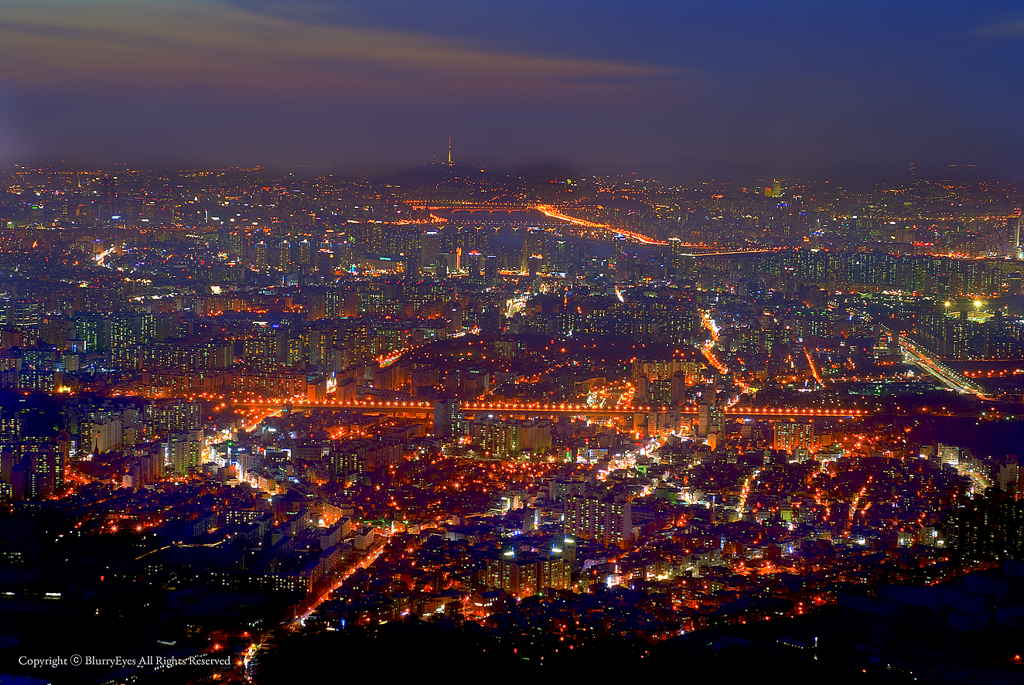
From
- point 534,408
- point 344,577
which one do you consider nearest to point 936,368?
point 534,408

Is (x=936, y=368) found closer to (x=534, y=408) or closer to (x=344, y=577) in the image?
(x=534, y=408)

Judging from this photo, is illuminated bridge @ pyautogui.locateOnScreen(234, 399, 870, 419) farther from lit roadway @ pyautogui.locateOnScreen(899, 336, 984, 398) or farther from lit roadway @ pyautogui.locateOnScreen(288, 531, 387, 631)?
lit roadway @ pyautogui.locateOnScreen(288, 531, 387, 631)

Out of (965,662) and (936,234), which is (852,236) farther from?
(965,662)

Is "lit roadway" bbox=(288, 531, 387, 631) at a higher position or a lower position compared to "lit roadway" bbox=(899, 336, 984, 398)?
lower

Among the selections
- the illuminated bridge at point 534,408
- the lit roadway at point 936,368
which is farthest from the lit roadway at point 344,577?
the lit roadway at point 936,368

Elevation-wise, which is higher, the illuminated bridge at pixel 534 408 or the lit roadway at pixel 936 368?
the lit roadway at pixel 936 368

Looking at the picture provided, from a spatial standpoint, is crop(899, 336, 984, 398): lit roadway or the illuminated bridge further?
crop(899, 336, 984, 398): lit roadway

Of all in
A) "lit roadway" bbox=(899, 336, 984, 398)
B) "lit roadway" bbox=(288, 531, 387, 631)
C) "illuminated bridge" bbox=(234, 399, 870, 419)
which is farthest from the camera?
"lit roadway" bbox=(899, 336, 984, 398)

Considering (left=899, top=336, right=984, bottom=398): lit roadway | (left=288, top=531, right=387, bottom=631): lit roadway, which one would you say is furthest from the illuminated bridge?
(left=288, top=531, right=387, bottom=631): lit roadway

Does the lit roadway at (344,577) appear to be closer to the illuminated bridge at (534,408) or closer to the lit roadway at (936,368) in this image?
the illuminated bridge at (534,408)

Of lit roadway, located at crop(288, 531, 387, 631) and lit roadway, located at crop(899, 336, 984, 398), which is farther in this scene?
lit roadway, located at crop(899, 336, 984, 398)

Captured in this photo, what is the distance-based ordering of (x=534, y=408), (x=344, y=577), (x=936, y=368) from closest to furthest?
(x=344, y=577) → (x=534, y=408) → (x=936, y=368)

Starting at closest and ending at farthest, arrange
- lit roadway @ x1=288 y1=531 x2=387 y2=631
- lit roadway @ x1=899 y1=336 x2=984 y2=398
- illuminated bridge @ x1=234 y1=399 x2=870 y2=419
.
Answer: lit roadway @ x1=288 y1=531 x2=387 y2=631 < illuminated bridge @ x1=234 y1=399 x2=870 y2=419 < lit roadway @ x1=899 y1=336 x2=984 y2=398
